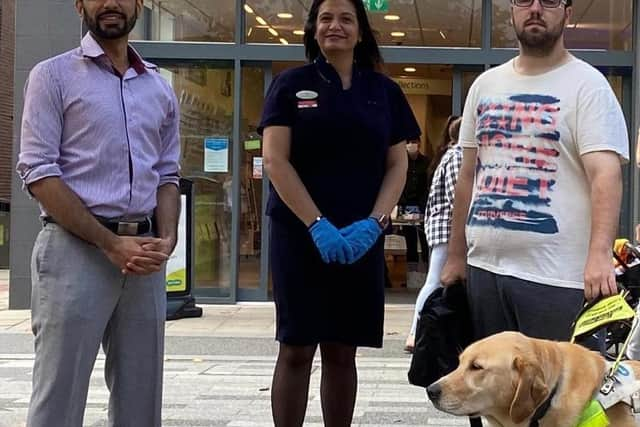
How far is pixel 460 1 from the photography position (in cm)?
1068

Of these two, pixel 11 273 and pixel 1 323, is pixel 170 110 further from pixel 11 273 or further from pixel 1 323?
pixel 11 273

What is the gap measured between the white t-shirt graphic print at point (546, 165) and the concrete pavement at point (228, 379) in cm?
240

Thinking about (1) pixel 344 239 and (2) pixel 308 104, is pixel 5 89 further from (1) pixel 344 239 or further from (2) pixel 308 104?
(1) pixel 344 239

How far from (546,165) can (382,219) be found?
81cm

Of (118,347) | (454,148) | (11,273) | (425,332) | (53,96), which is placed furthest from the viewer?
(11,273)

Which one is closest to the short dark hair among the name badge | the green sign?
the name badge

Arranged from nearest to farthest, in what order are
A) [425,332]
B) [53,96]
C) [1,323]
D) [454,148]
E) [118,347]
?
[53,96] → [118,347] → [425,332] → [454,148] → [1,323]

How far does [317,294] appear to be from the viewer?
3631 millimetres

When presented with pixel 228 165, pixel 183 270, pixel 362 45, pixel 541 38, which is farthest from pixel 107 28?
pixel 228 165

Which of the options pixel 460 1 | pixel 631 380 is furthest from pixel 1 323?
pixel 631 380

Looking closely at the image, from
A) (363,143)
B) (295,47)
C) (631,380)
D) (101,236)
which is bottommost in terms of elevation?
(631,380)

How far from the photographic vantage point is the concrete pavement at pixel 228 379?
18.0ft

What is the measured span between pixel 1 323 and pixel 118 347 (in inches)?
278

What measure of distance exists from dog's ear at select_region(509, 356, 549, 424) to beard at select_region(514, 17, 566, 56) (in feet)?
3.81
